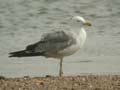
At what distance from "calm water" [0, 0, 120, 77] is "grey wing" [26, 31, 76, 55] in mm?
628

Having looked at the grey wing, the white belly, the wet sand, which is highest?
the grey wing

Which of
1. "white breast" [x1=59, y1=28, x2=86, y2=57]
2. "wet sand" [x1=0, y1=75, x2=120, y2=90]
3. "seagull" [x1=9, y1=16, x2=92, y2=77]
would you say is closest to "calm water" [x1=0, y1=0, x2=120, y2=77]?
"seagull" [x1=9, y1=16, x2=92, y2=77]

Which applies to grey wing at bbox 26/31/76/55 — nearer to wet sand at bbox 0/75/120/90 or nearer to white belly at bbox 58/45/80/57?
white belly at bbox 58/45/80/57

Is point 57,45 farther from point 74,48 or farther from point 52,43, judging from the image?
Answer: point 74,48

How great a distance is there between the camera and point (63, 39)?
10.5 m

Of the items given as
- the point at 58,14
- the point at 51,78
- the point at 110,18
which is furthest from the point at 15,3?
the point at 51,78

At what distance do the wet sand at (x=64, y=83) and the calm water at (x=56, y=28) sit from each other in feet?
2.75

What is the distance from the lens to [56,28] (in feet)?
46.6

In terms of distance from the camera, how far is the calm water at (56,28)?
448 inches

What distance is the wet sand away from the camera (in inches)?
356

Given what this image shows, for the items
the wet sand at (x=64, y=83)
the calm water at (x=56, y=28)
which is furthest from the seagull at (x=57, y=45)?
the calm water at (x=56, y=28)

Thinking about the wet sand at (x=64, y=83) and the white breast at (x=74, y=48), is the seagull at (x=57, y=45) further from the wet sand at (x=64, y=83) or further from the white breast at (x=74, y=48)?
the wet sand at (x=64, y=83)

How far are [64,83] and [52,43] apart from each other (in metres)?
1.27

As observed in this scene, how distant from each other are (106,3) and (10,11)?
10.2 ft
